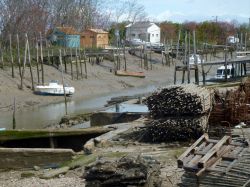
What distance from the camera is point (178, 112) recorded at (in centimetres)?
1536

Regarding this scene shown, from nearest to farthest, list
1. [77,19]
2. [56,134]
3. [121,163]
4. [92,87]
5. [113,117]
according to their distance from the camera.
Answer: [121,163], [56,134], [113,117], [92,87], [77,19]

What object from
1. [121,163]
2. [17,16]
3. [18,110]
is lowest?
[18,110]

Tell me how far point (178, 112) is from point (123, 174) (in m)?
5.07

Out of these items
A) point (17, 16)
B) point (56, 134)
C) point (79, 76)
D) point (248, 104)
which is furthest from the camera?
point (17, 16)

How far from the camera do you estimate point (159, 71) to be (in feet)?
223

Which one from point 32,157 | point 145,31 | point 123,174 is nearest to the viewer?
point 123,174

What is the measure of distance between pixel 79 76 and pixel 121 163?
134 ft

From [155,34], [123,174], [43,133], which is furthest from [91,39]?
[123,174]

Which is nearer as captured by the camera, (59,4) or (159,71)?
(159,71)

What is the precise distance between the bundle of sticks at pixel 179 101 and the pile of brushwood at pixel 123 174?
4411 mm

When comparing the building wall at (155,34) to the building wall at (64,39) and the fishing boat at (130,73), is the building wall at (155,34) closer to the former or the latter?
the building wall at (64,39)

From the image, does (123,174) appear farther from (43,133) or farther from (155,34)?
(155,34)

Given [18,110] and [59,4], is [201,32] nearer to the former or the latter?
[59,4]

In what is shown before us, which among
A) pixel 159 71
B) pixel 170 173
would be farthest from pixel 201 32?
pixel 170 173
